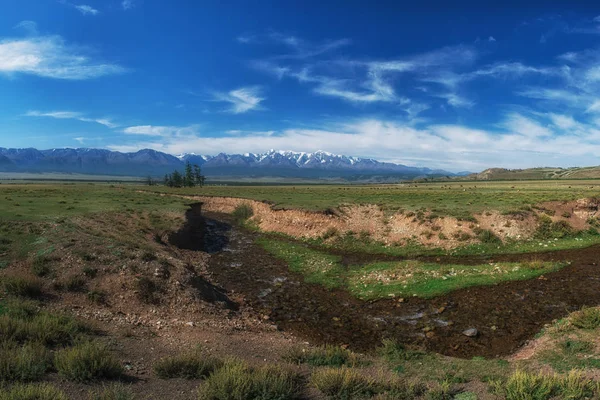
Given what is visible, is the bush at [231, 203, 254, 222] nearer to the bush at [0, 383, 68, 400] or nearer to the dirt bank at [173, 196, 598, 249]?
the dirt bank at [173, 196, 598, 249]

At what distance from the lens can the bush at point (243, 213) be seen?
61.4m

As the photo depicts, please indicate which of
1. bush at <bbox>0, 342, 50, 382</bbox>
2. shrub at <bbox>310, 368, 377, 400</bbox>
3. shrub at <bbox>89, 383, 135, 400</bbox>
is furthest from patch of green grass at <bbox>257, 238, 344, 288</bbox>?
bush at <bbox>0, 342, 50, 382</bbox>

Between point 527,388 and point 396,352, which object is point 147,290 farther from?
point 527,388

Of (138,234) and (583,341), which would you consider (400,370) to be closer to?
(583,341)

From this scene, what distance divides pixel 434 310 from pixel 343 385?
46.2 feet

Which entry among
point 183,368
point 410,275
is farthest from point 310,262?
point 183,368

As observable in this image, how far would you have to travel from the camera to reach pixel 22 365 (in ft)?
28.3

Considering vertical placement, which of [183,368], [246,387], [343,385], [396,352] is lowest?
[396,352]

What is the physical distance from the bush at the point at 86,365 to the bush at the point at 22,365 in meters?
0.40

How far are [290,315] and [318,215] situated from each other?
26916mm

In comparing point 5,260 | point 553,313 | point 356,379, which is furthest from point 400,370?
point 5,260

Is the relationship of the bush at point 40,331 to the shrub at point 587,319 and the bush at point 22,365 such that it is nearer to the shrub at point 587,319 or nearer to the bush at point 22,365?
the bush at point 22,365

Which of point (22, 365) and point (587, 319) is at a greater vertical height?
point (22, 365)

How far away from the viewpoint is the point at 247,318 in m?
20.3
